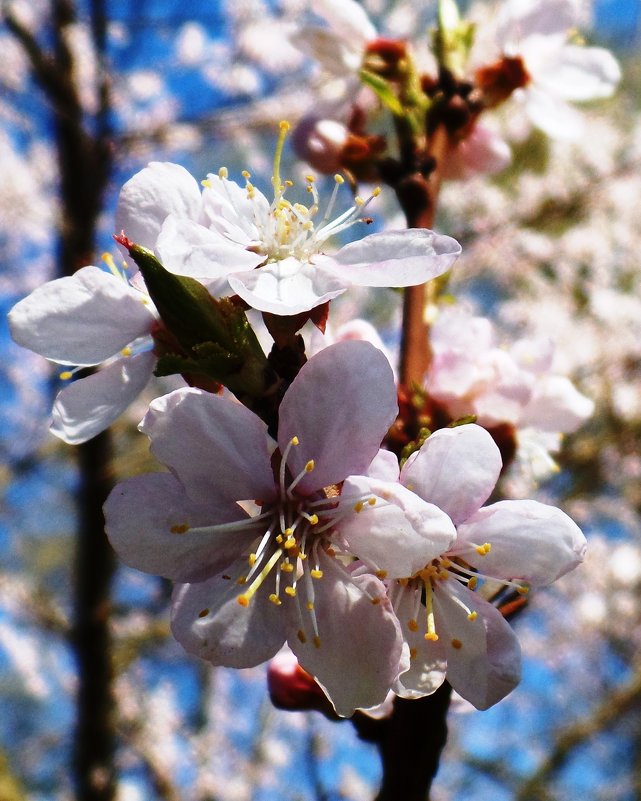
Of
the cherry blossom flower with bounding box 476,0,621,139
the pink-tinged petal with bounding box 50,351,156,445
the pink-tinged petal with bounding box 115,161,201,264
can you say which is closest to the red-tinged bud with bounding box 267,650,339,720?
the pink-tinged petal with bounding box 50,351,156,445

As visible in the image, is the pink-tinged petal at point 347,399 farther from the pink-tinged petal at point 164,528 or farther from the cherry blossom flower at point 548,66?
the cherry blossom flower at point 548,66

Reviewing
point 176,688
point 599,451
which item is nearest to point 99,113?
point 599,451

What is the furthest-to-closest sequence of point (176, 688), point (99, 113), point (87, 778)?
point (176, 688)
point (99, 113)
point (87, 778)

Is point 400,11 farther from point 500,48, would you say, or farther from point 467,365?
point 467,365

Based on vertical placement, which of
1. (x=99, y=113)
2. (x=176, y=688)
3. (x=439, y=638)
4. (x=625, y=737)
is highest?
(x=439, y=638)

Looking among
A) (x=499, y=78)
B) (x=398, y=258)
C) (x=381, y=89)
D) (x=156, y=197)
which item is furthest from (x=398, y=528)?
(x=499, y=78)

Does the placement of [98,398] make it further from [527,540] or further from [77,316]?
[527,540]
